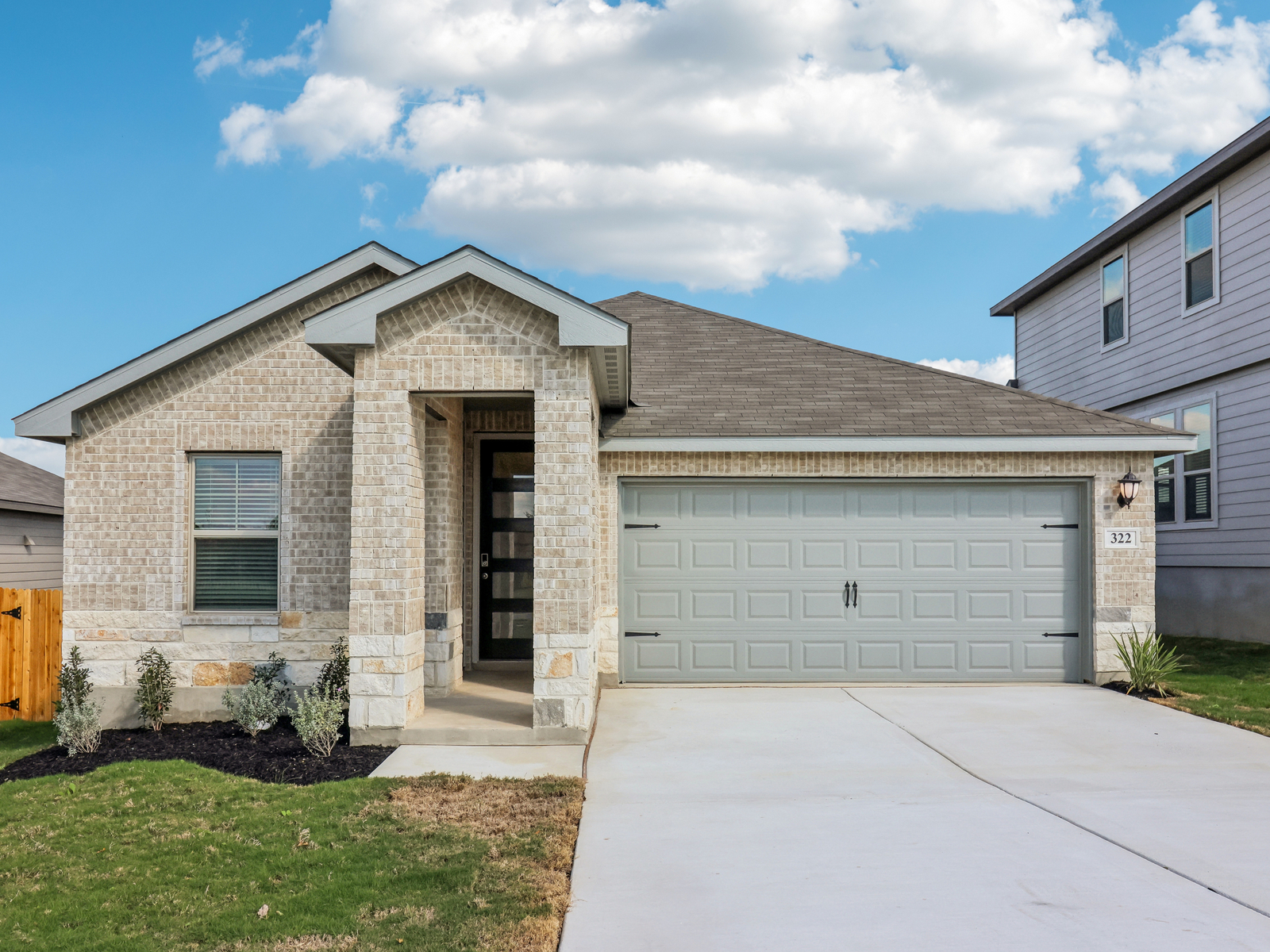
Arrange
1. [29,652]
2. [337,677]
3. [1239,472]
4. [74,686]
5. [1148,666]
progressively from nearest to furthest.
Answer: [337,677] < [74,686] < [1148,666] < [29,652] < [1239,472]

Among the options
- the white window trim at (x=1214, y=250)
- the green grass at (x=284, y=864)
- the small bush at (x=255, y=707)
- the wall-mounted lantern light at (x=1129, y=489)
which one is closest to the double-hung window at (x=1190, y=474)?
the white window trim at (x=1214, y=250)

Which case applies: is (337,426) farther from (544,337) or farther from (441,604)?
(544,337)

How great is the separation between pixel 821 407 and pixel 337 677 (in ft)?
19.8

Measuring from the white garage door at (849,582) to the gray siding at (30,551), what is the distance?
11.1 m

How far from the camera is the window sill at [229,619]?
891 centimetres

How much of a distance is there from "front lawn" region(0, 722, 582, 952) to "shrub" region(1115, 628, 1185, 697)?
22.3 feet

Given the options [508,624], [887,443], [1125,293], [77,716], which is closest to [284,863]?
[77,716]

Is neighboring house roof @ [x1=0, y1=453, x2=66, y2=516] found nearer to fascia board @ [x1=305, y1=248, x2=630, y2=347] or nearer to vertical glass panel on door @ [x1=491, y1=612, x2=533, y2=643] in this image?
vertical glass panel on door @ [x1=491, y1=612, x2=533, y2=643]

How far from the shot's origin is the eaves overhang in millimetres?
7238

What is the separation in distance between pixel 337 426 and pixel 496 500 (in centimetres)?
251

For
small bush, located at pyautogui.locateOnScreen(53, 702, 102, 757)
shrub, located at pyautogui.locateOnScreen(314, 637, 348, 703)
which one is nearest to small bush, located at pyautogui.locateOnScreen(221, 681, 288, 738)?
shrub, located at pyautogui.locateOnScreen(314, 637, 348, 703)

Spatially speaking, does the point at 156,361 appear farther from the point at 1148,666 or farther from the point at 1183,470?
the point at 1183,470

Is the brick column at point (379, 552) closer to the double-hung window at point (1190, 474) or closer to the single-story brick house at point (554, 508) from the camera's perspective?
the single-story brick house at point (554, 508)

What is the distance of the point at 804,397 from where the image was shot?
10.8 metres
